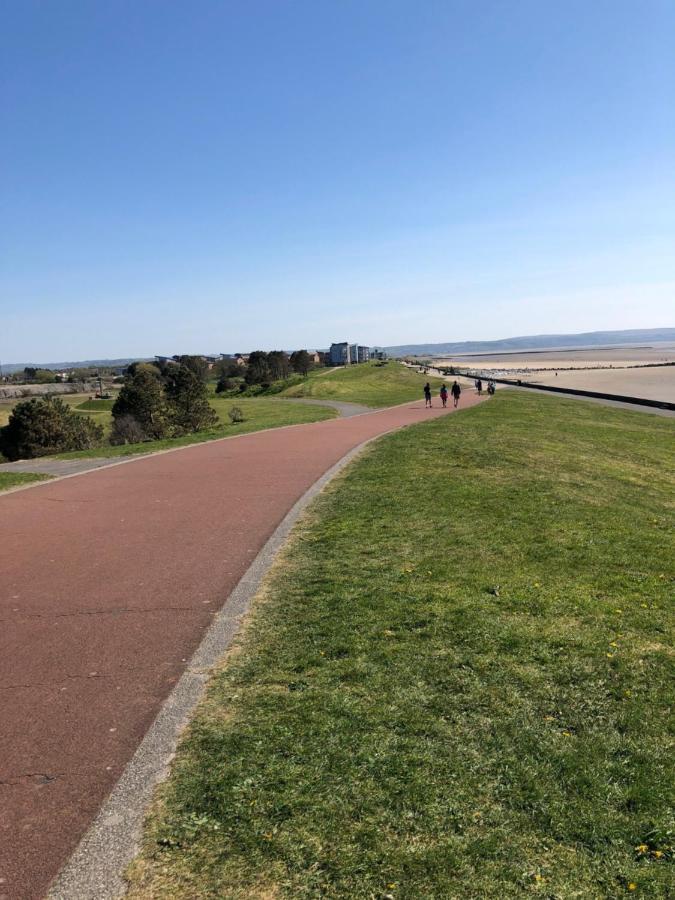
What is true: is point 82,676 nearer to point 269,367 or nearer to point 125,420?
point 125,420

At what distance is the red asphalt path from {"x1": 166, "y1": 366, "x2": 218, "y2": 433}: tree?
99.5 feet

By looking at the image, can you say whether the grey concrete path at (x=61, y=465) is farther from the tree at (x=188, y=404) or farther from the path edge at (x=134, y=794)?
the tree at (x=188, y=404)

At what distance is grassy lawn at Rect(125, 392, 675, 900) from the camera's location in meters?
2.89

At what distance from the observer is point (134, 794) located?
3.41 metres

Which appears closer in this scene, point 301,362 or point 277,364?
point 277,364

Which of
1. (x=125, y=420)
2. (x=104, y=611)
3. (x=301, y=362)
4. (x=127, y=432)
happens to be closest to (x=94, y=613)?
(x=104, y=611)

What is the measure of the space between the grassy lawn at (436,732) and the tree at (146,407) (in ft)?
120

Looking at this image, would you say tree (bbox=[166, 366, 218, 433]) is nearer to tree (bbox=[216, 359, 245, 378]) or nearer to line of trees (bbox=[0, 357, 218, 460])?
line of trees (bbox=[0, 357, 218, 460])

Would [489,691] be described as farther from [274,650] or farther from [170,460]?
[170,460]

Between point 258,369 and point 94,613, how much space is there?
311 feet

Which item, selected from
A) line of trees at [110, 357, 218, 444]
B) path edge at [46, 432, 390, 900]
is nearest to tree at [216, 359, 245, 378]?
line of trees at [110, 357, 218, 444]

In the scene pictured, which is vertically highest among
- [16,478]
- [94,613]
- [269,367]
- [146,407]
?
[269,367]

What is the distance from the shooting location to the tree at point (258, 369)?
9564 cm

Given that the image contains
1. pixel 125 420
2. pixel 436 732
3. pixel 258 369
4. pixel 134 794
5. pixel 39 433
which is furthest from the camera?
pixel 258 369
